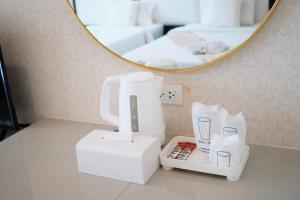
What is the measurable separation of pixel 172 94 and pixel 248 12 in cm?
40

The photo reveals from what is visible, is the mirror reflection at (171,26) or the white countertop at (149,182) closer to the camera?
the white countertop at (149,182)

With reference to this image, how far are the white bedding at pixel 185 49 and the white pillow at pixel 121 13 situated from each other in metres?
0.11

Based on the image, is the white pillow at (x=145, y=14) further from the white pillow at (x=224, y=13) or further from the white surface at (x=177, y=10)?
the white pillow at (x=224, y=13)

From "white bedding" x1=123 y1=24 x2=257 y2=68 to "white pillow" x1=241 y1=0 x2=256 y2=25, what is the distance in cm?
2

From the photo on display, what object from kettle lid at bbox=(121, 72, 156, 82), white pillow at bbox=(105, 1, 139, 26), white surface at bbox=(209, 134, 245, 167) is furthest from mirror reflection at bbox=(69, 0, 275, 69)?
white surface at bbox=(209, 134, 245, 167)

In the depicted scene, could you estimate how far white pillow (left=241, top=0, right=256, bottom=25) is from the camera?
3.57 ft

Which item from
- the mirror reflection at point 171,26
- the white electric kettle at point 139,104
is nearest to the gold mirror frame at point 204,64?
the mirror reflection at point 171,26

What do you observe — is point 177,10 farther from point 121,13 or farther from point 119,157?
point 119,157

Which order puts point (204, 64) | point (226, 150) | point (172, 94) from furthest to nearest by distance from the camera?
point (172, 94) → point (204, 64) → point (226, 150)

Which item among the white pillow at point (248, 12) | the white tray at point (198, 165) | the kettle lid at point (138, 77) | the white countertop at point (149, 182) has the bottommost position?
the white countertop at point (149, 182)

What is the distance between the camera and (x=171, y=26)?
1217mm

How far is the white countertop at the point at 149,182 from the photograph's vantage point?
982 millimetres

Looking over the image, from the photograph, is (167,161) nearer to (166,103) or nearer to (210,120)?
(210,120)

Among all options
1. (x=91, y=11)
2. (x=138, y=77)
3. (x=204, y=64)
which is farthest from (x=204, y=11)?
(x=91, y=11)
